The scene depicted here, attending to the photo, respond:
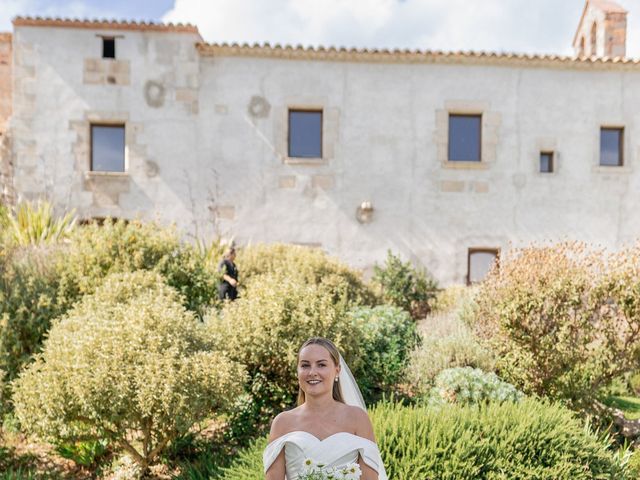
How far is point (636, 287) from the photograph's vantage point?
6750 millimetres

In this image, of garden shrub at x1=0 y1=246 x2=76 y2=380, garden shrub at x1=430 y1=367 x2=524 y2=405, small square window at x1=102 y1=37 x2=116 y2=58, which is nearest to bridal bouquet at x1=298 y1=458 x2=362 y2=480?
garden shrub at x1=430 y1=367 x2=524 y2=405

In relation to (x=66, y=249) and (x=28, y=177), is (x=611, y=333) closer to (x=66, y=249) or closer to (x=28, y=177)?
(x=66, y=249)

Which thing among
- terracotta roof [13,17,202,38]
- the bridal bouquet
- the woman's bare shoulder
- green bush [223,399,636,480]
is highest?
terracotta roof [13,17,202,38]

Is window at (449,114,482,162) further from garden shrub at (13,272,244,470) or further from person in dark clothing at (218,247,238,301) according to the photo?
garden shrub at (13,272,244,470)

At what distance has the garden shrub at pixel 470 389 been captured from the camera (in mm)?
6801

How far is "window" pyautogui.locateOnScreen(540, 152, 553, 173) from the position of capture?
49.1 ft

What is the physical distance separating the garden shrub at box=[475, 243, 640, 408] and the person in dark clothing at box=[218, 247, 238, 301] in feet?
15.9

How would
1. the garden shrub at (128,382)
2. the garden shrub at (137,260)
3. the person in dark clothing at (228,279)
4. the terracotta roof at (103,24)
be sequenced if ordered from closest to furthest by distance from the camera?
the garden shrub at (128,382) < the garden shrub at (137,260) < the person in dark clothing at (228,279) < the terracotta roof at (103,24)

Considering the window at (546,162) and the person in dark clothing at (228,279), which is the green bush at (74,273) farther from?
the window at (546,162)

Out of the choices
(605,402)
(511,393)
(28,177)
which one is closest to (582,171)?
(605,402)

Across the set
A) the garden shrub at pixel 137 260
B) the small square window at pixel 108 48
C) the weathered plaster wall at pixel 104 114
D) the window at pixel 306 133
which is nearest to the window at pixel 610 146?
the window at pixel 306 133

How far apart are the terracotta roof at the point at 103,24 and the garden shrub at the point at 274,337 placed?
9.41 meters

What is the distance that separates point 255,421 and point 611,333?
4.38 metres

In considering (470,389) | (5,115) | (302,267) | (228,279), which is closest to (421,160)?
(302,267)
